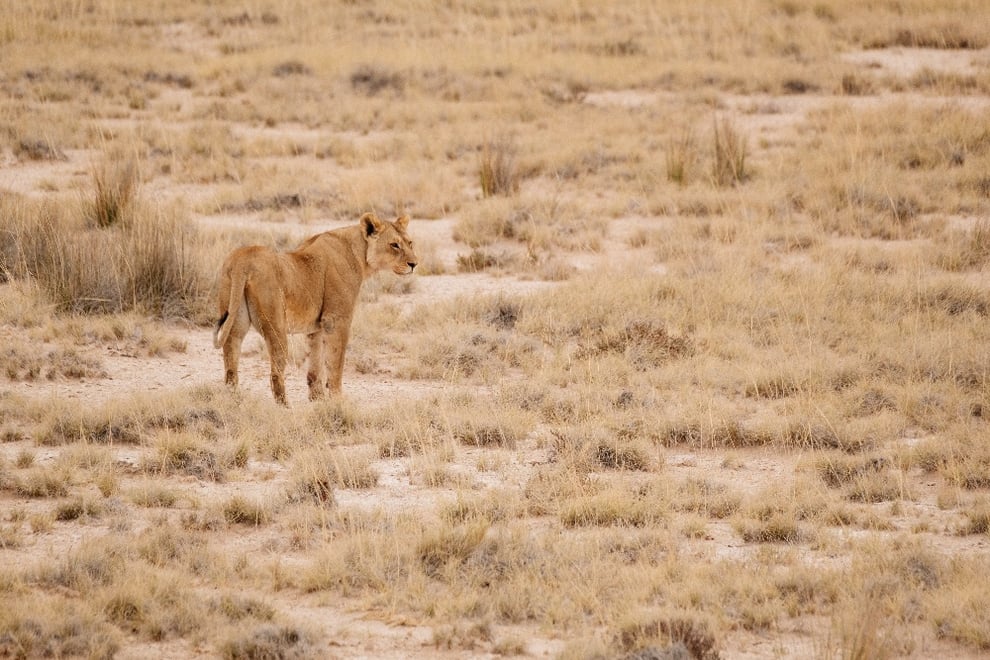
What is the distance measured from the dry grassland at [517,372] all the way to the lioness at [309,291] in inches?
16.8

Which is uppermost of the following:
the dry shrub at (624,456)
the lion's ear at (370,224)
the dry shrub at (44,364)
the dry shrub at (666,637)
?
the lion's ear at (370,224)

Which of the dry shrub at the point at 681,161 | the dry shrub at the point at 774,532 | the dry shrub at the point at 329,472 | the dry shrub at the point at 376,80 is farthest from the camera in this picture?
the dry shrub at the point at 376,80

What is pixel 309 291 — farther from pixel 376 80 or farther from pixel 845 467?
pixel 376 80

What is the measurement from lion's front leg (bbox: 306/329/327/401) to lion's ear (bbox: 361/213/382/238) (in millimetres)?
866

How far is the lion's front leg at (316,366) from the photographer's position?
9.19 m

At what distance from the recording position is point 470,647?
225 inches

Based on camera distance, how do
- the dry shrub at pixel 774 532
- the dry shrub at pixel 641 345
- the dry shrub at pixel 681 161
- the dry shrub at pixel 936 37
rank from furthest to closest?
1. the dry shrub at pixel 936 37
2. the dry shrub at pixel 681 161
3. the dry shrub at pixel 641 345
4. the dry shrub at pixel 774 532

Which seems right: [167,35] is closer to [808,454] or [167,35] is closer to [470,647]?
[808,454]

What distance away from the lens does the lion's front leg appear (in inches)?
362

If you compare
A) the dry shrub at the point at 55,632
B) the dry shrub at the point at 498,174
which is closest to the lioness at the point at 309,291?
the dry shrub at the point at 55,632

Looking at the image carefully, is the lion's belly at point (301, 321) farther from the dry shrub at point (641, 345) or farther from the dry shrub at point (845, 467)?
the dry shrub at point (845, 467)

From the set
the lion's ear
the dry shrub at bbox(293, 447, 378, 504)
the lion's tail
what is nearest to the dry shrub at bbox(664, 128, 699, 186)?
the lion's ear

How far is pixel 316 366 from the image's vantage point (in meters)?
9.30

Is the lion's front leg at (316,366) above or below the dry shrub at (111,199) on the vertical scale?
below
